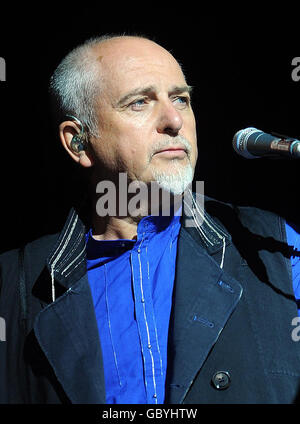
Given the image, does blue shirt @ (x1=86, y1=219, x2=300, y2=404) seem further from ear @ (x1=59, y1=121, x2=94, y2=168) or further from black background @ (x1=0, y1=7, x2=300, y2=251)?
black background @ (x1=0, y1=7, x2=300, y2=251)

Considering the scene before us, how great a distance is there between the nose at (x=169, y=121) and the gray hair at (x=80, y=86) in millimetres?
362

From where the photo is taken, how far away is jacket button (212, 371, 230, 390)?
2137mm

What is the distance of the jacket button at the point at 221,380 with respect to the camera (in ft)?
7.01

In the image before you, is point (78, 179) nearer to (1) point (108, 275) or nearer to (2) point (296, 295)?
(1) point (108, 275)

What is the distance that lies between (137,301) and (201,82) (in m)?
1.61

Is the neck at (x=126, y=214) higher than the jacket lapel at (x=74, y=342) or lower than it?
higher

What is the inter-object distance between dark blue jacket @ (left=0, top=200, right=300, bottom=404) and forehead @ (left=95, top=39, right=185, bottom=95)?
0.73 meters

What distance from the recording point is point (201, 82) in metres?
3.37

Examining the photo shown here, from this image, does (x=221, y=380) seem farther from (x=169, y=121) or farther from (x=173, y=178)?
(x=169, y=121)

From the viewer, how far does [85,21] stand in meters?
3.26
